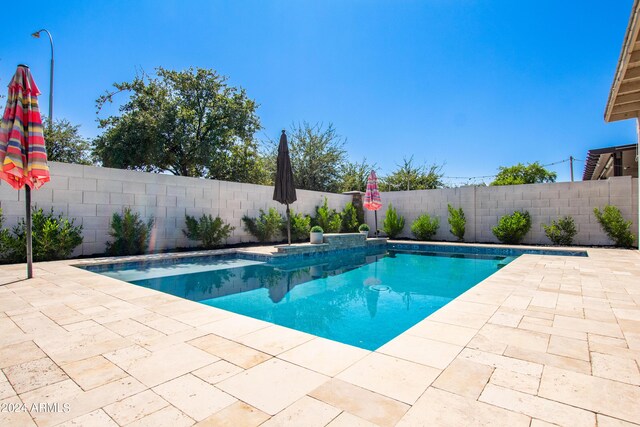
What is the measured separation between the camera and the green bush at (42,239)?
6.19 metres

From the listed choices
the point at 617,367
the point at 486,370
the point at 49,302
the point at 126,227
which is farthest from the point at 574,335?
the point at 126,227

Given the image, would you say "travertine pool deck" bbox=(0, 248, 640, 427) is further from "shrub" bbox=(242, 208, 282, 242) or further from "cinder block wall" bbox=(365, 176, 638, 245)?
"cinder block wall" bbox=(365, 176, 638, 245)

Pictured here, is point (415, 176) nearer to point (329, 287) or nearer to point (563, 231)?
point (563, 231)

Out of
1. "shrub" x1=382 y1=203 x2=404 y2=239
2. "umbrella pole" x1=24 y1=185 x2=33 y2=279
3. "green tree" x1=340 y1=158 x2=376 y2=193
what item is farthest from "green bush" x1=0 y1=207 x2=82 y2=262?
"green tree" x1=340 y1=158 x2=376 y2=193

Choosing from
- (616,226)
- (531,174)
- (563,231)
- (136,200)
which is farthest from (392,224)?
(531,174)

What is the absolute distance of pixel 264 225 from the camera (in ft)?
34.6

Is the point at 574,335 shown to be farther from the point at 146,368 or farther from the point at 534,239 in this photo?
the point at 534,239

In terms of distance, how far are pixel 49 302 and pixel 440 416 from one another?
14.1ft

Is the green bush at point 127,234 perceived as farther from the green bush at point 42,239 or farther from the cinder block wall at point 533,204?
the cinder block wall at point 533,204

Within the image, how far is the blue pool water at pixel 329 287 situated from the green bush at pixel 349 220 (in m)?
4.95

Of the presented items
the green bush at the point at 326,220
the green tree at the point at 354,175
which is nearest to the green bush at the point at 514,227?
the green bush at the point at 326,220

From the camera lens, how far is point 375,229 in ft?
46.6

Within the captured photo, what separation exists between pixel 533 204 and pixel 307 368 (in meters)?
11.4

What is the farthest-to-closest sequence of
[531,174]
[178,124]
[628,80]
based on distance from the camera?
1. [531,174]
2. [178,124]
3. [628,80]
